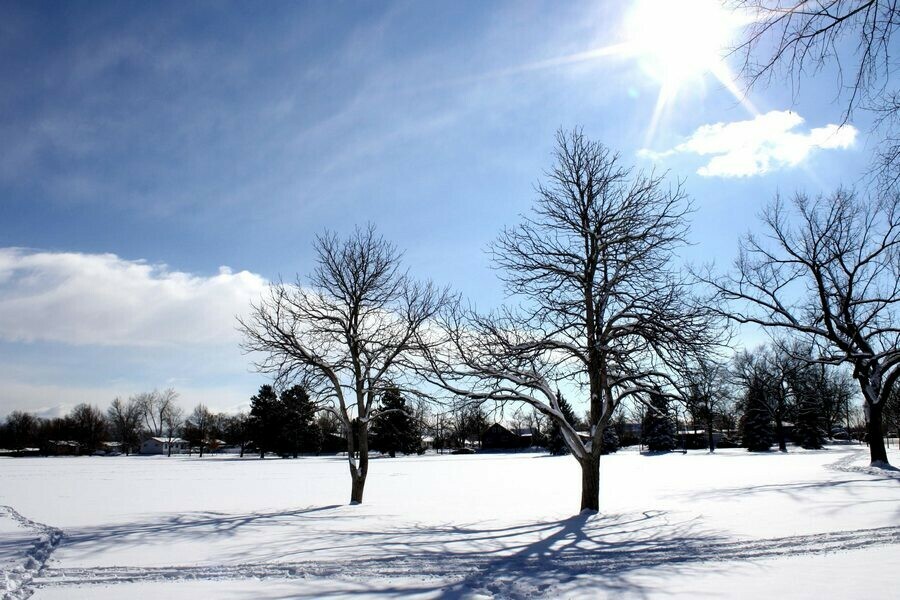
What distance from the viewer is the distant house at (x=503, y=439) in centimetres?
9062

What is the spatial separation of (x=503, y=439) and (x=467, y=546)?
8454 centimetres

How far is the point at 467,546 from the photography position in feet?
31.9

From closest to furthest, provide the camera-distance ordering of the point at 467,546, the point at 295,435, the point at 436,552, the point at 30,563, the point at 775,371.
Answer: the point at 30,563 < the point at 436,552 < the point at 467,546 < the point at 775,371 < the point at 295,435

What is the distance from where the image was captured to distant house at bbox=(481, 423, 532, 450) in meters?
90.6

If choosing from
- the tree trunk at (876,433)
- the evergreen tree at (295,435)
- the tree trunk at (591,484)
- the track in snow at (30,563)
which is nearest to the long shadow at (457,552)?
the track in snow at (30,563)

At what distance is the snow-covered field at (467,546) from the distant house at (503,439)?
74.8 m

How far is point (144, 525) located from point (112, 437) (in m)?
166

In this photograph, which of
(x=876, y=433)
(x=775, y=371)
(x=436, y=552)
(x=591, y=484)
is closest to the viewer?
(x=436, y=552)

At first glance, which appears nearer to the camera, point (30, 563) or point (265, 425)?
point (30, 563)

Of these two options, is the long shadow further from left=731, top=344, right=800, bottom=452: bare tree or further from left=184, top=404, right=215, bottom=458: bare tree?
left=184, top=404, right=215, bottom=458: bare tree

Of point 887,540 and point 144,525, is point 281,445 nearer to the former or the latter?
point 144,525

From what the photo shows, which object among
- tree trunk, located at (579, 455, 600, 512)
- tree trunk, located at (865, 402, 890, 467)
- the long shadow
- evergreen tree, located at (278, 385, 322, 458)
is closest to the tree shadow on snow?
the long shadow

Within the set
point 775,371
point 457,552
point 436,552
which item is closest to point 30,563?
point 436,552

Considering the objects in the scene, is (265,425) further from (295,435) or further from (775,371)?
(775,371)
